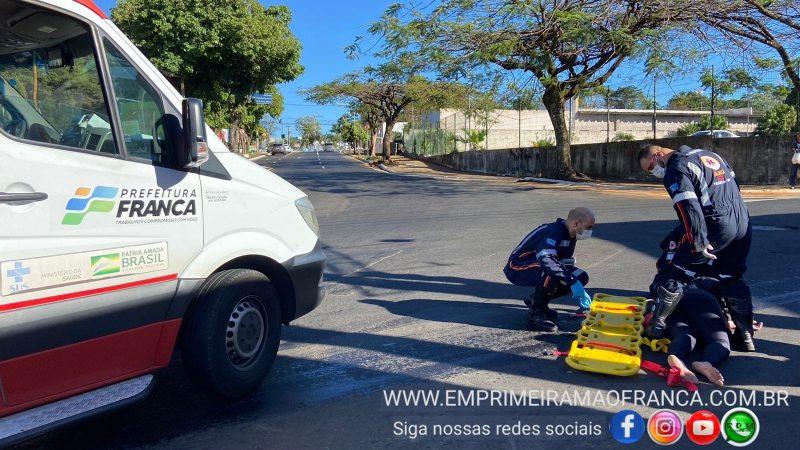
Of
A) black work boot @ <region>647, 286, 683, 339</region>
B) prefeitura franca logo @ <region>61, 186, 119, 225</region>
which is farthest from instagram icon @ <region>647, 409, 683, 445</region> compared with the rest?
prefeitura franca logo @ <region>61, 186, 119, 225</region>

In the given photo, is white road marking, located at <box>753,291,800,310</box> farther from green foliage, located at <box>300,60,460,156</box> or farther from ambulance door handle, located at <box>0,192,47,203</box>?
green foliage, located at <box>300,60,460,156</box>

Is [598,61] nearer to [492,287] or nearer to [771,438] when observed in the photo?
[492,287]

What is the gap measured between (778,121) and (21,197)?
44164 mm

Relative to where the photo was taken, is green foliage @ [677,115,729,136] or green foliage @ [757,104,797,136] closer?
green foliage @ [757,104,797,136]

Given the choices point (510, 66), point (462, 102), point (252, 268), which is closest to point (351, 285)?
point (252, 268)

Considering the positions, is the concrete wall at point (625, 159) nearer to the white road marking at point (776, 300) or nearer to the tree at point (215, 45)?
the tree at point (215, 45)

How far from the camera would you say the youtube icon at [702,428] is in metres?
3.45

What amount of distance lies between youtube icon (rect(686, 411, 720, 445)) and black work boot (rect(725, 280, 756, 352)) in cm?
121

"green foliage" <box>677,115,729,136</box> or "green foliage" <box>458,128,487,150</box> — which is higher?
"green foliage" <box>677,115,729,136</box>

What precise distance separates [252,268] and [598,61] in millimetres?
20396

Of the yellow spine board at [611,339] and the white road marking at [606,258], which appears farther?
the white road marking at [606,258]

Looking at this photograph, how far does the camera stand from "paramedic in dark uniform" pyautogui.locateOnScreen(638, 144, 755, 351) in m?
4.41

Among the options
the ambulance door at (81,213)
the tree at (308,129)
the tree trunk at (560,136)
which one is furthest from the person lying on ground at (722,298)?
the tree at (308,129)

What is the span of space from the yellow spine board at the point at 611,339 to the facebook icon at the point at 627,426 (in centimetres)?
50
